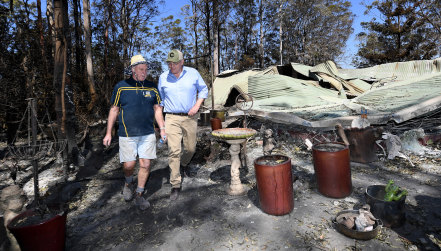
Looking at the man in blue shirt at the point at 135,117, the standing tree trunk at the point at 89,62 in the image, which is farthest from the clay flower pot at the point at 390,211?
the standing tree trunk at the point at 89,62

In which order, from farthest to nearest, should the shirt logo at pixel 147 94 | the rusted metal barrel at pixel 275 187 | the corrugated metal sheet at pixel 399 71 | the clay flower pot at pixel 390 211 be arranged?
the corrugated metal sheet at pixel 399 71 < the shirt logo at pixel 147 94 < the rusted metal barrel at pixel 275 187 < the clay flower pot at pixel 390 211

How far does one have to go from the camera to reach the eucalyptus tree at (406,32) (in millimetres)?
23719

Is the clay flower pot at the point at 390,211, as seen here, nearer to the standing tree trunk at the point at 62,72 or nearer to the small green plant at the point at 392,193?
the small green plant at the point at 392,193

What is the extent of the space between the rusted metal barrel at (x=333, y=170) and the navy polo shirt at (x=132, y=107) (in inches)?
94.1

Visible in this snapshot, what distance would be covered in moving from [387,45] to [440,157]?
90.5 ft

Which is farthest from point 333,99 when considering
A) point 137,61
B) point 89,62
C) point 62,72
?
point 89,62

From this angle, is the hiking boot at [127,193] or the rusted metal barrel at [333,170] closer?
the rusted metal barrel at [333,170]

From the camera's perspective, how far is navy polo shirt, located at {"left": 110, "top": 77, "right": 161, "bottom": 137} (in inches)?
128

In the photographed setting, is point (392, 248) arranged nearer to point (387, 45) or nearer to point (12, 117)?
point (12, 117)

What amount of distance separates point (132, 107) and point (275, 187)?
2.08 metres

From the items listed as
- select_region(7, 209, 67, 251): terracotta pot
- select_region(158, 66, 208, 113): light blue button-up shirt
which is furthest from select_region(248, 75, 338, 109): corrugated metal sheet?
select_region(7, 209, 67, 251): terracotta pot

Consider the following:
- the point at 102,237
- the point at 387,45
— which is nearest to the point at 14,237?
the point at 102,237

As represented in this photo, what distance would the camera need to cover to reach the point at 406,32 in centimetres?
2502

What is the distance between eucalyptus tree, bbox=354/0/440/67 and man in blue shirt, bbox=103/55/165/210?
2941 centimetres
